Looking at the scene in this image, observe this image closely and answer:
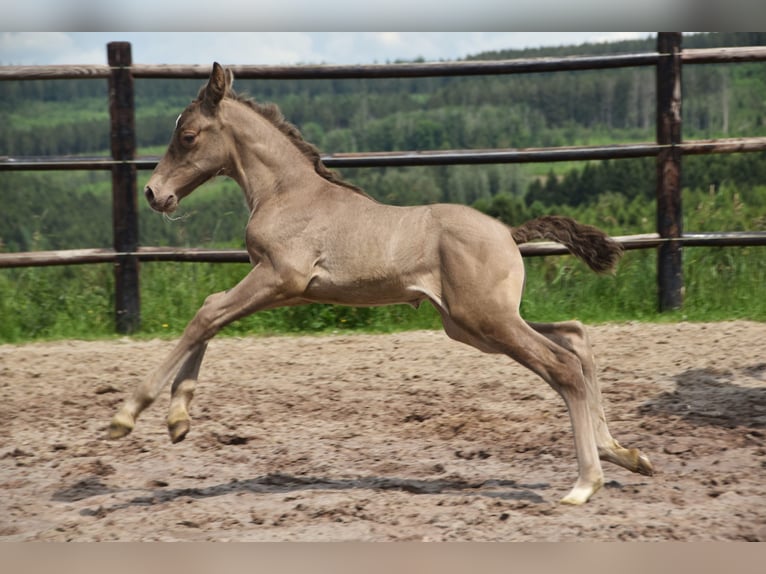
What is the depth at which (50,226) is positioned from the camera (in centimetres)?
1477

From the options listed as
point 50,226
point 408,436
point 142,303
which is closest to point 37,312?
point 142,303

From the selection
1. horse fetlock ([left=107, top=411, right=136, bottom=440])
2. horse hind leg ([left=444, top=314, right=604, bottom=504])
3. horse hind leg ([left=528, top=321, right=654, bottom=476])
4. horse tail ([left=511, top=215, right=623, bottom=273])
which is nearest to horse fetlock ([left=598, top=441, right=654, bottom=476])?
horse hind leg ([left=528, top=321, right=654, bottom=476])

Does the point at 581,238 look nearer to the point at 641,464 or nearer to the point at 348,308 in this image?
the point at 641,464

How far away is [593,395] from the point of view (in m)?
4.37

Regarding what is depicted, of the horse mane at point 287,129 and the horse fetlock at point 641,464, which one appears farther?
the horse mane at point 287,129

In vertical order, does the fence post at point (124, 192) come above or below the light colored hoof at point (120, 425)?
above

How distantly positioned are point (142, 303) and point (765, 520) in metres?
5.23

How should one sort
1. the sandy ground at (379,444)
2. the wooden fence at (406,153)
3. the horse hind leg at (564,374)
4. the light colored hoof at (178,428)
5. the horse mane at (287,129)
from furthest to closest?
the wooden fence at (406,153)
the horse mane at (287,129)
the light colored hoof at (178,428)
the horse hind leg at (564,374)
the sandy ground at (379,444)

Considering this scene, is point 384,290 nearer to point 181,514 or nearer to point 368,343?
point 181,514

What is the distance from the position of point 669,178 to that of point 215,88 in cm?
411

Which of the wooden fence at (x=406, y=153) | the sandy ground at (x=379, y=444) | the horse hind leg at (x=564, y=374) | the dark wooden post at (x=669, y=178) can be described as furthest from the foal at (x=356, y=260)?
the dark wooden post at (x=669, y=178)

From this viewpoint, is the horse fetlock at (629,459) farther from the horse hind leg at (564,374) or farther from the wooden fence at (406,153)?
the wooden fence at (406,153)

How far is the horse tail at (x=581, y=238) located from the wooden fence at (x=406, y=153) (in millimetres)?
3034

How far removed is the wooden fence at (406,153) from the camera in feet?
24.7
